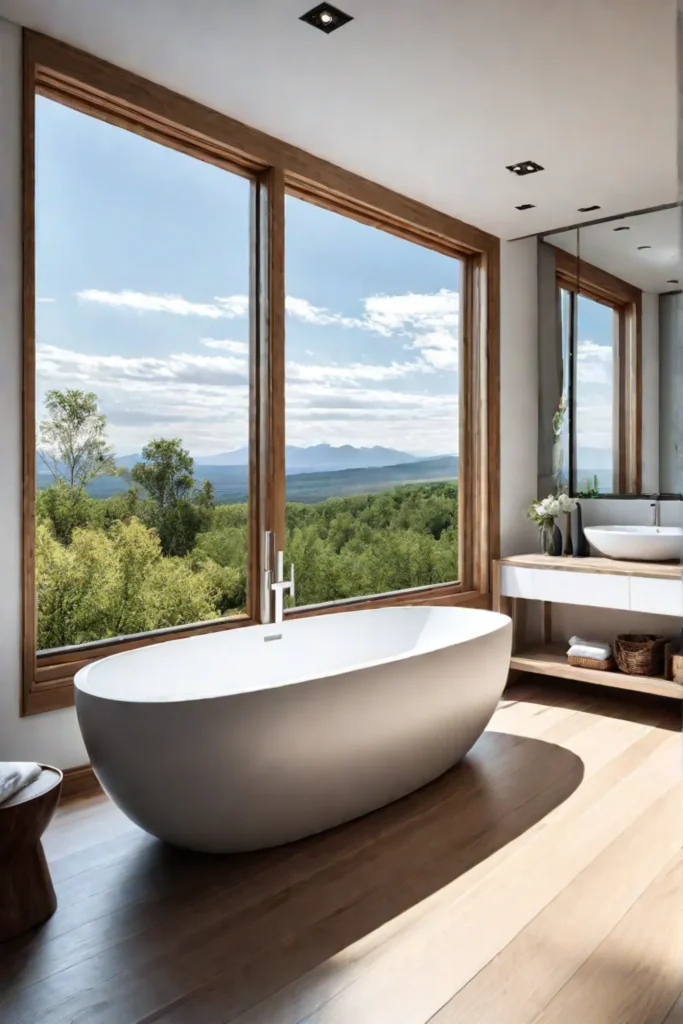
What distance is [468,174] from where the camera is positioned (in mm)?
3934

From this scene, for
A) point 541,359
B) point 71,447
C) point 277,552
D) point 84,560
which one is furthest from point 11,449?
point 541,359

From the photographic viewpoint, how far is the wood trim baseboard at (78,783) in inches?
116

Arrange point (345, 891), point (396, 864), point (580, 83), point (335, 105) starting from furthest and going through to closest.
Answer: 1. point (335, 105)
2. point (580, 83)
3. point (396, 864)
4. point (345, 891)

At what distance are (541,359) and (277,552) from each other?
2.44m

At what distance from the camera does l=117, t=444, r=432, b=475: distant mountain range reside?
3.66m

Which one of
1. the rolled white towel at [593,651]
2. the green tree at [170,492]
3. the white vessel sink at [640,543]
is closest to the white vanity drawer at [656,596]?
the white vessel sink at [640,543]

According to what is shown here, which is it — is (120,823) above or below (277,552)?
below

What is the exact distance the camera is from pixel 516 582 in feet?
14.9

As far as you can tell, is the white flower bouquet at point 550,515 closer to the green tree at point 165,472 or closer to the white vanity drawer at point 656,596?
the white vanity drawer at point 656,596

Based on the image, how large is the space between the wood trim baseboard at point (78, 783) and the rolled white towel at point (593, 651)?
2655 millimetres

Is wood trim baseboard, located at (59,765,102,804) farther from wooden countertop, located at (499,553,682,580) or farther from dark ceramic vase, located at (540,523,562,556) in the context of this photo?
dark ceramic vase, located at (540,523,562,556)

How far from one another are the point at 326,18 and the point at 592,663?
335 centimetres

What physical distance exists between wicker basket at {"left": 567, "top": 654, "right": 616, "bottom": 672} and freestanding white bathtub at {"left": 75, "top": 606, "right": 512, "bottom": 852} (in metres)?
1.21

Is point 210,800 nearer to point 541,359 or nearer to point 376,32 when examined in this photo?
point 376,32
